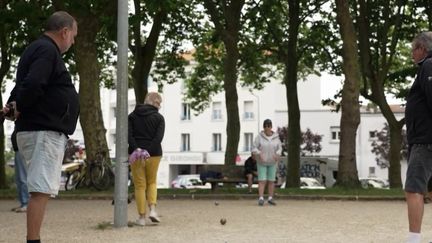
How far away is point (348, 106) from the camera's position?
66.5 feet

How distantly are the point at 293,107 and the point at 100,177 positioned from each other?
10.5 m

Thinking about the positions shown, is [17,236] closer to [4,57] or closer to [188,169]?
[4,57]

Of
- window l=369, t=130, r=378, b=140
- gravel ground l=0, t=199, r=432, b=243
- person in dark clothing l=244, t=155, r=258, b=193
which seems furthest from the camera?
window l=369, t=130, r=378, b=140

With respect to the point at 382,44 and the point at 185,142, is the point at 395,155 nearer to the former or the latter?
the point at 382,44

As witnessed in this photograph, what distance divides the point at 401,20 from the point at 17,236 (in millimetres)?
23393

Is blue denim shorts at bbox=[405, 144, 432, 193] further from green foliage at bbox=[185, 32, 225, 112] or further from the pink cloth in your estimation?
green foliage at bbox=[185, 32, 225, 112]

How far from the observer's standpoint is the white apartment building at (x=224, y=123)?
75.7 meters

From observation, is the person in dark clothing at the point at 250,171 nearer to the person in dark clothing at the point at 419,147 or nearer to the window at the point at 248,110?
the person in dark clothing at the point at 419,147

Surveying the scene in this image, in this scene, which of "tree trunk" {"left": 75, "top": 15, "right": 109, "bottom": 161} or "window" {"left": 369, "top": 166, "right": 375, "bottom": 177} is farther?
"window" {"left": 369, "top": 166, "right": 375, "bottom": 177}

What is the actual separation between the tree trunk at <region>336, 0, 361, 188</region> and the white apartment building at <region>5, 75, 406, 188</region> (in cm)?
5412

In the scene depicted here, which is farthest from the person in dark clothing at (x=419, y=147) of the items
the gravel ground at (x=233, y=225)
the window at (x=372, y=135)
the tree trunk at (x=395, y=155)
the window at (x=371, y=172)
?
the window at (x=371, y=172)

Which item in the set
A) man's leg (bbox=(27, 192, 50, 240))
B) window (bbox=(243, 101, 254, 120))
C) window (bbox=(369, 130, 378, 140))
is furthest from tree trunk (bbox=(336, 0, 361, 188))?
window (bbox=(243, 101, 254, 120))

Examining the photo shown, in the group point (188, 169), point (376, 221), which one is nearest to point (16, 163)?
point (376, 221)

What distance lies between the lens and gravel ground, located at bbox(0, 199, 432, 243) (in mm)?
8750
